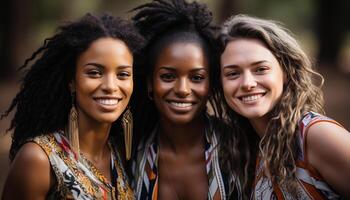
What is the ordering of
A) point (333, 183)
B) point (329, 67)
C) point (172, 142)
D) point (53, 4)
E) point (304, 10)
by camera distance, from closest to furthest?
point (333, 183) < point (172, 142) < point (329, 67) < point (53, 4) < point (304, 10)

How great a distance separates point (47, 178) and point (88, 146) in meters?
0.50

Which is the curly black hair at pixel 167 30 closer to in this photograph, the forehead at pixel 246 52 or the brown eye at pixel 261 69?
the forehead at pixel 246 52

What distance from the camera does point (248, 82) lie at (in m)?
3.76

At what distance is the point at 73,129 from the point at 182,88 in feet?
2.80

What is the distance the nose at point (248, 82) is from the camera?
12.3ft

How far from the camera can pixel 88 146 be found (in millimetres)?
3943

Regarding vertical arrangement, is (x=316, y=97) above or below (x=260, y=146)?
above

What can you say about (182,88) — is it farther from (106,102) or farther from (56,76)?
(56,76)

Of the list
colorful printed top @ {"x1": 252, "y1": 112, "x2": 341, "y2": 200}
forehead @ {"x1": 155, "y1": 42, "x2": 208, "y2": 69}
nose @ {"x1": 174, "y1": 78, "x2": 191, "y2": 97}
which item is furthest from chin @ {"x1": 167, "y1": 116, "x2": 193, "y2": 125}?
colorful printed top @ {"x1": 252, "y1": 112, "x2": 341, "y2": 200}

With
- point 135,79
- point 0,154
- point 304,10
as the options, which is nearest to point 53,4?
point 304,10

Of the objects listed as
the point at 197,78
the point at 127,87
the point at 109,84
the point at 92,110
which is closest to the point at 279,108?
the point at 197,78

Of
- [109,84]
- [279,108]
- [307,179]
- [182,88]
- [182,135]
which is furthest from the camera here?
[182,135]

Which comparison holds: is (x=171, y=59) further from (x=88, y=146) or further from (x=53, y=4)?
(x=53, y=4)

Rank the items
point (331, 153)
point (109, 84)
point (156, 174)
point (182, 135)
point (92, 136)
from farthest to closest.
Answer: point (182, 135) → point (156, 174) → point (92, 136) → point (109, 84) → point (331, 153)
